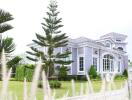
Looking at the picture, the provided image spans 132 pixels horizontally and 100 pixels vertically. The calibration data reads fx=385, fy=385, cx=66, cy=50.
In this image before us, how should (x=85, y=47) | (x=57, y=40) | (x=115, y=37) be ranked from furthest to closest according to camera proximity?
(x=115, y=37) < (x=85, y=47) < (x=57, y=40)

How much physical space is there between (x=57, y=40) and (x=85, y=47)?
12896 mm

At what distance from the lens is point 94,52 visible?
43875 mm

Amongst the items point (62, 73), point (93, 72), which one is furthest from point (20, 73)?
point (93, 72)

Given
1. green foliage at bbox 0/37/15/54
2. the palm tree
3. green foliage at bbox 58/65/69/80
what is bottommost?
green foliage at bbox 58/65/69/80

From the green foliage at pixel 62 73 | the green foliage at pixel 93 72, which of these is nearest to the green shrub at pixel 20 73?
the green foliage at pixel 62 73

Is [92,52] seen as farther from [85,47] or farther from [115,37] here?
[115,37]

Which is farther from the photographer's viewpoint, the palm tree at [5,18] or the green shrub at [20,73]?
the green shrub at [20,73]

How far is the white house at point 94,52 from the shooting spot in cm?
4256

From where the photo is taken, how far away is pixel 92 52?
43406mm

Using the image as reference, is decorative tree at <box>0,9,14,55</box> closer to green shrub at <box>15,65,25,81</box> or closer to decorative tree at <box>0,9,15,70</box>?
decorative tree at <box>0,9,15,70</box>

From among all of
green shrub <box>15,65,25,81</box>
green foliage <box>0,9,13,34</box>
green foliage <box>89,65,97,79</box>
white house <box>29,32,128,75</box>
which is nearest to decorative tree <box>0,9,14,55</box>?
green foliage <box>0,9,13,34</box>

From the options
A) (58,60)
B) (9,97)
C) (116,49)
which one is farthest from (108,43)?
(9,97)

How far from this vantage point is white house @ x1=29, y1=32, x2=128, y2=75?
42562 millimetres

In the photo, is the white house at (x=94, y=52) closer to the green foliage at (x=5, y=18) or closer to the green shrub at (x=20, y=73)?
the green shrub at (x=20, y=73)
